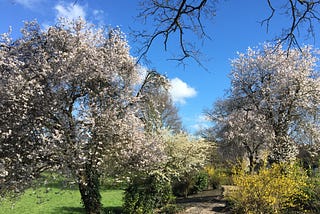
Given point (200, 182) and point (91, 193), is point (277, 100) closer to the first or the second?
point (200, 182)

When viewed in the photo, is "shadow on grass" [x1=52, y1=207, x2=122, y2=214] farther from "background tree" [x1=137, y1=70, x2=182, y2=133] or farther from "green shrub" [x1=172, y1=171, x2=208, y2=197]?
"green shrub" [x1=172, y1=171, x2=208, y2=197]

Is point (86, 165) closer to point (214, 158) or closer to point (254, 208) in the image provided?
point (254, 208)

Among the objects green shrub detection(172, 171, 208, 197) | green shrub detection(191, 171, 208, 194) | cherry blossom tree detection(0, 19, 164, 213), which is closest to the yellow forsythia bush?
cherry blossom tree detection(0, 19, 164, 213)

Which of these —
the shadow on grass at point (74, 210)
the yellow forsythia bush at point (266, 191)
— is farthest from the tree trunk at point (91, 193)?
the yellow forsythia bush at point (266, 191)

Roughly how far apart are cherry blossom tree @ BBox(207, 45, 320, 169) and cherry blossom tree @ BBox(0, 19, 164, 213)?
9403 mm

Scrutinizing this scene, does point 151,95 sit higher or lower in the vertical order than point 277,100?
lower

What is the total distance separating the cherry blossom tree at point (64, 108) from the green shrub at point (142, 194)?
9.07 ft

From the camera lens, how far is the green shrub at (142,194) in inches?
471

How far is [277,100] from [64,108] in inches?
451

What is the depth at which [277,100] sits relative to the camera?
52.5ft

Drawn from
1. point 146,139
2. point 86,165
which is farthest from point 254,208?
point 86,165

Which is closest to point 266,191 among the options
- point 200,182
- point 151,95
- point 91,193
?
point 151,95

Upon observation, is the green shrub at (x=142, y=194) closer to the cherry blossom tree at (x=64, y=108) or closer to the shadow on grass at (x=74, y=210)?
the shadow on grass at (x=74, y=210)

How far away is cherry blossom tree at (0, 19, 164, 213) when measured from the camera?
25.1 feet
